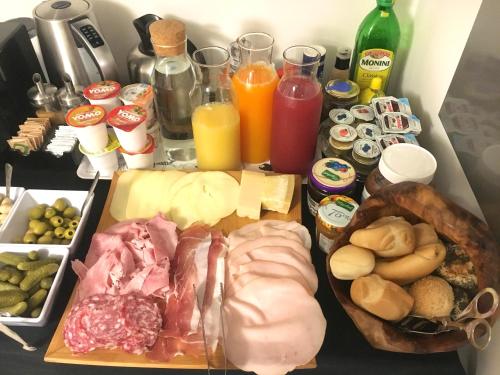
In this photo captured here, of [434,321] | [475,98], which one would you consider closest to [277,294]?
[434,321]

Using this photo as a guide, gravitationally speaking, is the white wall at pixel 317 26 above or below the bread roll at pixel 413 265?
above

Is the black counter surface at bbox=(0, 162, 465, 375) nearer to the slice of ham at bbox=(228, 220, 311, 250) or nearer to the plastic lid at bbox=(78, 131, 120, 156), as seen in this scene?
the slice of ham at bbox=(228, 220, 311, 250)

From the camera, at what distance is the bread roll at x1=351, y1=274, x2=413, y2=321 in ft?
1.82

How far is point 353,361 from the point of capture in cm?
64

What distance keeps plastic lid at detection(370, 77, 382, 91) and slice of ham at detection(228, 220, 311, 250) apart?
0.43 meters

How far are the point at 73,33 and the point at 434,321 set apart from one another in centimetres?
94

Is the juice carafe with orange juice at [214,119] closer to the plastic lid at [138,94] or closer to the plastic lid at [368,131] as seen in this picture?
the plastic lid at [138,94]

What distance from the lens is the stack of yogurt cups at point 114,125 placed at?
822mm

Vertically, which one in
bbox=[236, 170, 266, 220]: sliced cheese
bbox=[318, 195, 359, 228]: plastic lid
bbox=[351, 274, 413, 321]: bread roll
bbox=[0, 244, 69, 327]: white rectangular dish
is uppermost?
bbox=[351, 274, 413, 321]: bread roll

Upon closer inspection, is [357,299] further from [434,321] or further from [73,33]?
[73,33]

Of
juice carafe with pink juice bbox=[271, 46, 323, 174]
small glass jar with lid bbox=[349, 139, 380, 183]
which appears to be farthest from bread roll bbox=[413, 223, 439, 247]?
juice carafe with pink juice bbox=[271, 46, 323, 174]

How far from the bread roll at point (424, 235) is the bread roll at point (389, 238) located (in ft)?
0.05

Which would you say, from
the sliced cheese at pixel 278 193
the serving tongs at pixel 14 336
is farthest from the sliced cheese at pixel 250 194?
the serving tongs at pixel 14 336

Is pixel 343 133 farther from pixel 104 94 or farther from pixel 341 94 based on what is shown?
pixel 104 94
